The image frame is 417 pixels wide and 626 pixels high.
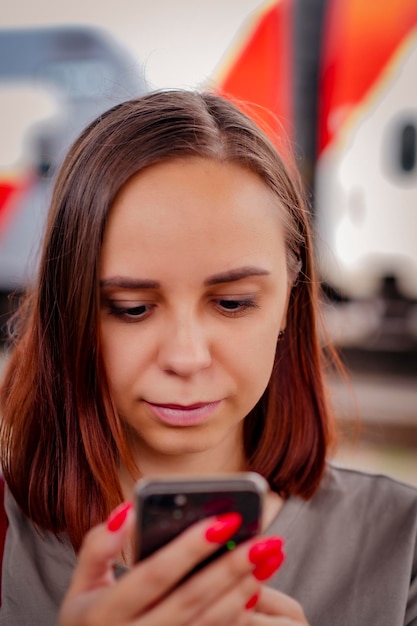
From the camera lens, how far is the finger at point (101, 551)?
2.35ft

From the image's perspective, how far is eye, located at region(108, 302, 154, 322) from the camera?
99cm

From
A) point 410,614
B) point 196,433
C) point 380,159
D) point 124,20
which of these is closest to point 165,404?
point 196,433

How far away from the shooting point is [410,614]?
1104mm

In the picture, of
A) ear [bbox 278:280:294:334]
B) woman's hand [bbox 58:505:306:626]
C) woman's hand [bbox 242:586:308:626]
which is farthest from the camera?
ear [bbox 278:280:294:334]

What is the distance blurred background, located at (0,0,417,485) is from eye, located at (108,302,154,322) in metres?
3.36

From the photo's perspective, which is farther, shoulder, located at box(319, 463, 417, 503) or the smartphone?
shoulder, located at box(319, 463, 417, 503)

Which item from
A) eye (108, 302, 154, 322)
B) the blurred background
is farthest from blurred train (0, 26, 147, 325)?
eye (108, 302, 154, 322)

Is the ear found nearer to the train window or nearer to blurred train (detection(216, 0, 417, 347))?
Result: blurred train (detection(216, 0, 417, 347))

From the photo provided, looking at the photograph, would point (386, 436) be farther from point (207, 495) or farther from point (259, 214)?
point (207, 495)

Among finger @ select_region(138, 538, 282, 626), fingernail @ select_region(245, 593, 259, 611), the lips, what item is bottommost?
fingernail @ select_region(245, 593, 259, 611)

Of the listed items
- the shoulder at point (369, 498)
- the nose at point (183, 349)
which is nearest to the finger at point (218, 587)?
Answer: the nose at point (183, 349)

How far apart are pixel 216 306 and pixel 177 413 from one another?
15 centimetres

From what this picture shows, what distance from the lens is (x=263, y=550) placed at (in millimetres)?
732

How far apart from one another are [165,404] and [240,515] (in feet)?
0.92
